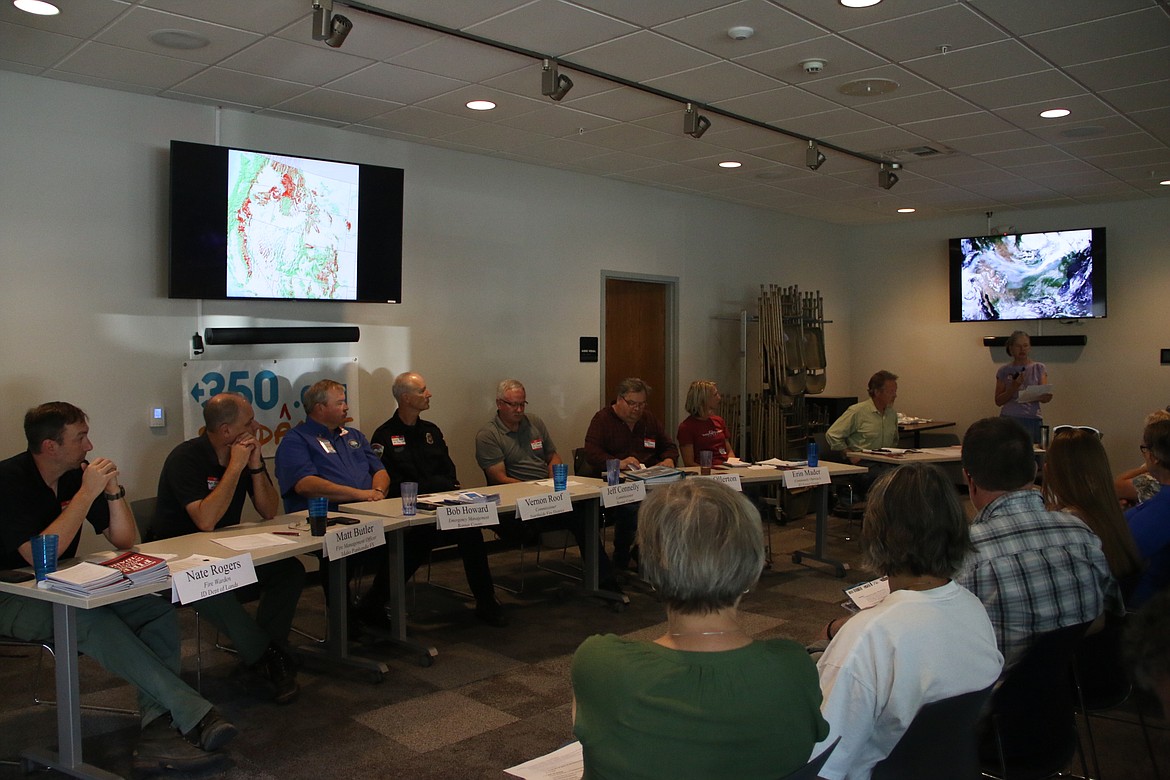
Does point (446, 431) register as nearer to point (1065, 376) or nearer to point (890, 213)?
point (890, 213)

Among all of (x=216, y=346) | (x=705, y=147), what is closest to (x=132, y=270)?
(x=216, y=346)

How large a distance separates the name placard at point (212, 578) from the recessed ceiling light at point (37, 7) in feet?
7.84

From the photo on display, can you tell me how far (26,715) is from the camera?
373cm

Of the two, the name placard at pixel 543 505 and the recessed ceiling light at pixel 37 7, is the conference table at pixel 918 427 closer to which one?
the name placard at pixel 543 505

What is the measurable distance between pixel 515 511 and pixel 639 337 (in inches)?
149

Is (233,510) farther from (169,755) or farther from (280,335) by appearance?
(280,335)

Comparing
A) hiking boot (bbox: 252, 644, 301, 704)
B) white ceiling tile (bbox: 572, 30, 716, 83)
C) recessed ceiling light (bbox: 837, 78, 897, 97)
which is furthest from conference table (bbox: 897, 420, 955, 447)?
hiking boot (bbox: 252, 644, 301, 704)

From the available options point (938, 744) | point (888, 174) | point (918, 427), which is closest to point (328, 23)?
point (938, 744)

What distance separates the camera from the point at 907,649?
6.20ft

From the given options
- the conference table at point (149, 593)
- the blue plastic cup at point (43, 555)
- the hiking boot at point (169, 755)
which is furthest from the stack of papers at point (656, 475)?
the blue plastic cup at point (43, 555)

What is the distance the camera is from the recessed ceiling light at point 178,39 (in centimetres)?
413

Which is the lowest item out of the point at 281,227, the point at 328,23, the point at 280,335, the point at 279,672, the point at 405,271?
the point at 279,672

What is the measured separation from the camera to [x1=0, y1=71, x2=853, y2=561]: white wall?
4793mm

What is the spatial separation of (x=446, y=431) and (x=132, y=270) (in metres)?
2.30
